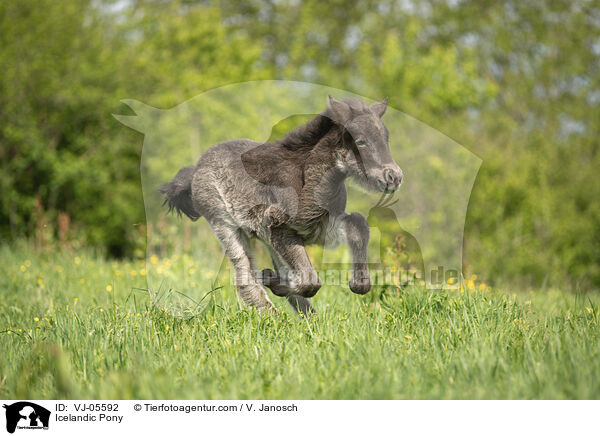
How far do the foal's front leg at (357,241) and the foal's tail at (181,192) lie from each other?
1620mm

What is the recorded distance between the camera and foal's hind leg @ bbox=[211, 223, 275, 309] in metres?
4.95

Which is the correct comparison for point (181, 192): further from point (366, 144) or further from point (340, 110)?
point (366, 144)

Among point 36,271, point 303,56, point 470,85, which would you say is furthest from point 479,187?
point 36,271

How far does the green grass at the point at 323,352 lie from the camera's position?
318cm

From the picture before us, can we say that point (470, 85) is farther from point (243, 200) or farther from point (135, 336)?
point (135, 336)

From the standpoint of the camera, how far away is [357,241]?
170 inches

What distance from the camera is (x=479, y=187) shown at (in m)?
14.9

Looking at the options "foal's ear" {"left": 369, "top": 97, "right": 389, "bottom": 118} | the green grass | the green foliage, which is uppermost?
the green foliage

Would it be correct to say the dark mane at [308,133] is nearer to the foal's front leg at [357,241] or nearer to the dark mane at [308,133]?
the dark mane at [308,133]

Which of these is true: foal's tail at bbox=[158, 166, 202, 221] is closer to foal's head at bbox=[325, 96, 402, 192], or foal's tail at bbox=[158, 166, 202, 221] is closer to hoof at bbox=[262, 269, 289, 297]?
hoof at bbox=[262, 269, 289, 297]

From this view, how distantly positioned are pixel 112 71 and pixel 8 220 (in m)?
4.84
